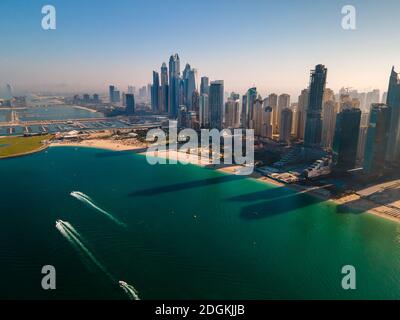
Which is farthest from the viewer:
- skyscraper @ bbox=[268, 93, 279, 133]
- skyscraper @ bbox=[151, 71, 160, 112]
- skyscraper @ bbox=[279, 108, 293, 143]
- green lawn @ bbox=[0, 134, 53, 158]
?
skyscraper @ bbox=[151, 71, 160, 112]

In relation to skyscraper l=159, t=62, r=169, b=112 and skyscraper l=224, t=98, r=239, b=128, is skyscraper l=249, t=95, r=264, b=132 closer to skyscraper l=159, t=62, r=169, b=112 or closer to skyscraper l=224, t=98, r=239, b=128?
skyscraper l=224, t=98, r=239, b=128

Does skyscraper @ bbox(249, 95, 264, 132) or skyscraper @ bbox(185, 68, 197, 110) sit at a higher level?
skyscraper @ bbox(185, 68, 197, 110)

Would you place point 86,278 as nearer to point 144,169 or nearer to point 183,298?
point 183,298

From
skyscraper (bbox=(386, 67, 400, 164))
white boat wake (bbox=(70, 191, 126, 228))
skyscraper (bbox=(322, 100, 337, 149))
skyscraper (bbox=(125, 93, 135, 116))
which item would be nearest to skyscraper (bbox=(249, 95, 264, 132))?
skyscraper (bbox=(322, 100, 337, 149))

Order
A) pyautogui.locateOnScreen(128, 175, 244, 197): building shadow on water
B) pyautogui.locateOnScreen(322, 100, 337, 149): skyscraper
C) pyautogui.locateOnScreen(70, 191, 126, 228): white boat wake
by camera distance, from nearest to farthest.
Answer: pyautogui.locateOnScreen(70, 191, 126, 228): white boat wake
pyautogui.locateOnScreen(128, 175, 244, 197): building shadow on water
pyautogui.locateOnScreen(322, 100, 337, 149): skyscraper
